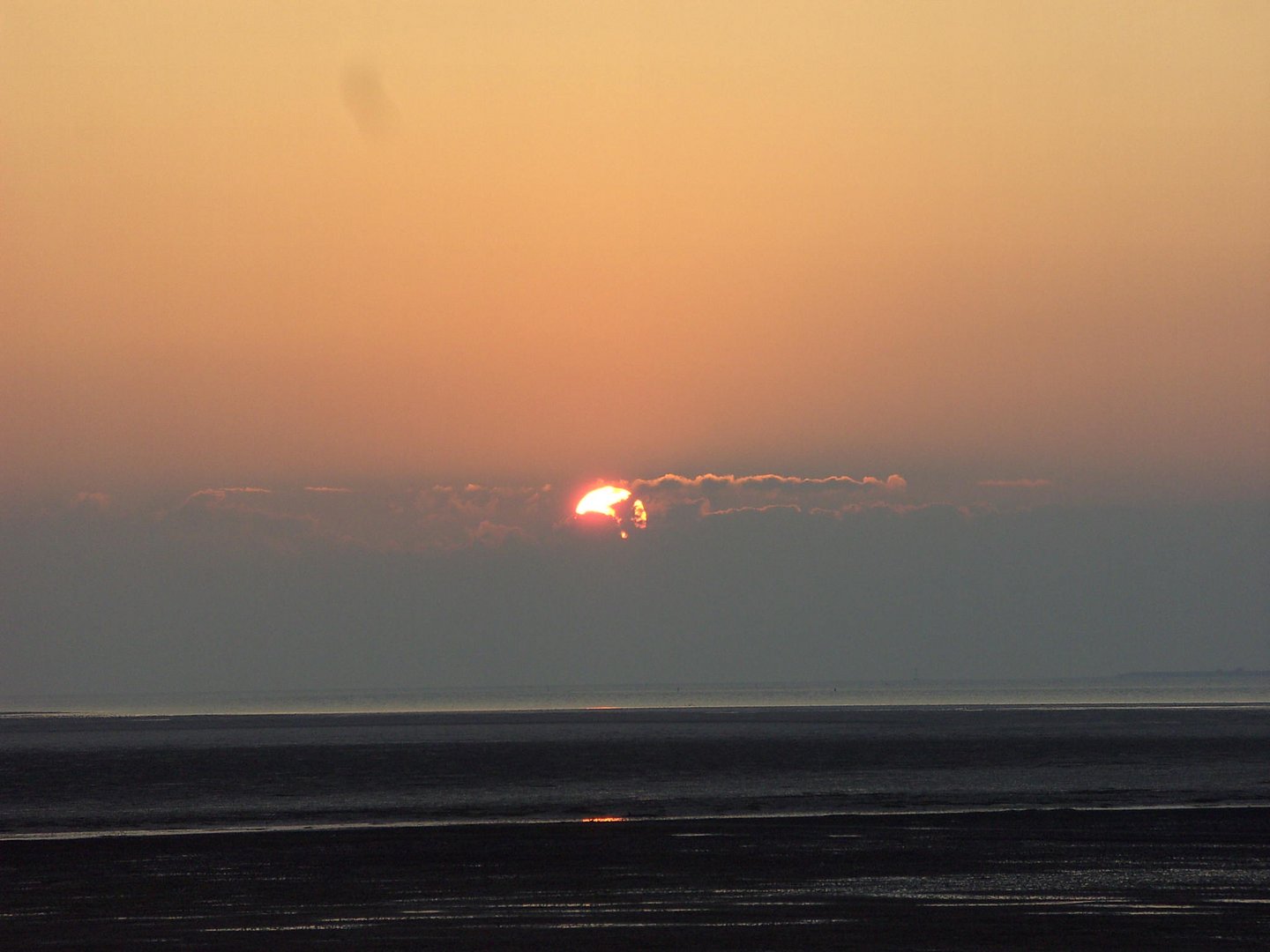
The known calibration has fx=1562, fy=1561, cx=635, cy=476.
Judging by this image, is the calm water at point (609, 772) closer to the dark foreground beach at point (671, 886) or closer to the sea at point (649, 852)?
the sea at point (649, 852)

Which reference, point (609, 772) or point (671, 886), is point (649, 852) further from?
point (609, 772)

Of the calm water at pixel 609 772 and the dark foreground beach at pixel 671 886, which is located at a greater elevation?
the calm water at pixel 609 772

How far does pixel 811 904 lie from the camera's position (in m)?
29.7

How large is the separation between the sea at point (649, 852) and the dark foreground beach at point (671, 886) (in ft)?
0.40

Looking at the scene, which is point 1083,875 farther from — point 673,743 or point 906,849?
point 673,743

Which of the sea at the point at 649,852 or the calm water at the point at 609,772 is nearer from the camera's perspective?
the sea at the point at 649,852

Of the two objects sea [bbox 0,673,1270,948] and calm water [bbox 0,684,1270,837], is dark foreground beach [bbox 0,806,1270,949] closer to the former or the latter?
sea [bbox 0,673,1270,948]

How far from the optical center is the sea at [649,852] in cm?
2739

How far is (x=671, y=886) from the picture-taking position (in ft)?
107

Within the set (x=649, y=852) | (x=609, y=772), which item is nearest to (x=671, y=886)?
(x=649, y=852)

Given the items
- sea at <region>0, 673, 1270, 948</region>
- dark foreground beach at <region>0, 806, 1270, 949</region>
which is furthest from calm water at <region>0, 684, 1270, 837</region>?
dark foreground beach at <region>0, 806, 1270, 949</region>

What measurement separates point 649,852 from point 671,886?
249 inches

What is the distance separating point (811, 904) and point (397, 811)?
2759cm

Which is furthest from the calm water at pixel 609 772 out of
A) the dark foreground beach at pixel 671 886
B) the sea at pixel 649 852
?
the dark foreground beach at pixel 671 886
